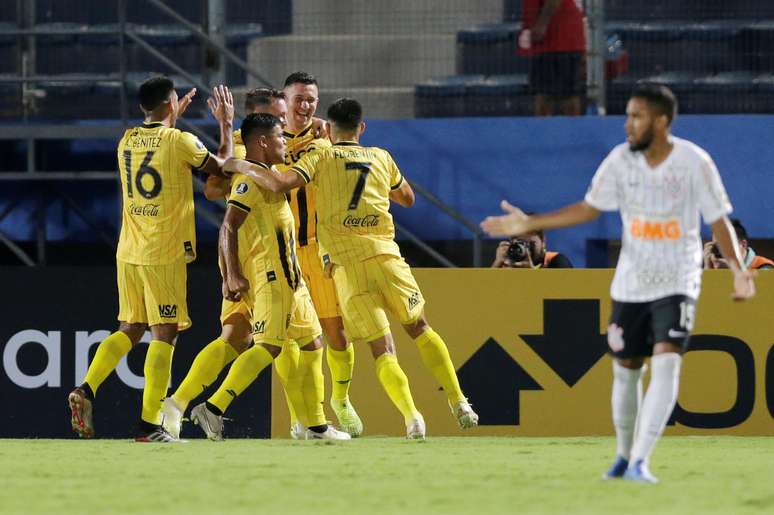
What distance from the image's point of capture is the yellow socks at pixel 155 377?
9945mm

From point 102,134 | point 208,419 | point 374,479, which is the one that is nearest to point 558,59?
point 102,134

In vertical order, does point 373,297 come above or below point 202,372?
above

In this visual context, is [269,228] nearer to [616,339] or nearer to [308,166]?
[308,166]

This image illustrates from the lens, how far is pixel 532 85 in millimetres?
14688

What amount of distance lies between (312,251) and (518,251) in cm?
221

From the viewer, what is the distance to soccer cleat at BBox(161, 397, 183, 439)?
1005cm

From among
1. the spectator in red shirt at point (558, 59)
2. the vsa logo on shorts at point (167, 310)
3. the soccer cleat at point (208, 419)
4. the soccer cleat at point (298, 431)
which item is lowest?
the soccer cleat at point (298, 431)

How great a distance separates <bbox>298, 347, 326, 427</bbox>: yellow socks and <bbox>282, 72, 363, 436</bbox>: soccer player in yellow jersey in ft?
1.10

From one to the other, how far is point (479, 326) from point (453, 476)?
14.4 ft

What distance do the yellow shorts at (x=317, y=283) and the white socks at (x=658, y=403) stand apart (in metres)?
3.97

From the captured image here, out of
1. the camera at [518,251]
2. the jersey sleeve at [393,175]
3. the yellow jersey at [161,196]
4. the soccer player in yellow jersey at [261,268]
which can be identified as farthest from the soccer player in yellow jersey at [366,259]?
the camera at [518,251]

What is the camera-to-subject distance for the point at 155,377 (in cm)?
995

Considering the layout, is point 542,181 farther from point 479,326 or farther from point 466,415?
point 466,415

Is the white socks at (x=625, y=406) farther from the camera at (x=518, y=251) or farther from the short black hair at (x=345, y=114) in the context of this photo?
the camera at (x=518, y=251)
